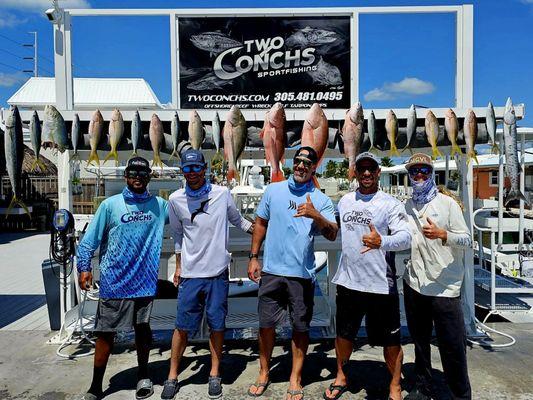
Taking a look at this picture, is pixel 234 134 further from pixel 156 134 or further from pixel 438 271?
pixel 438 271

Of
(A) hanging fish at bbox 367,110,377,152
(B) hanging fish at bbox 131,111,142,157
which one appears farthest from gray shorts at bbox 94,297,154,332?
(A) hanging fish at bbox 367,110,377,152

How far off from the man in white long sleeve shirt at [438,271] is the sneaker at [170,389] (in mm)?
1890

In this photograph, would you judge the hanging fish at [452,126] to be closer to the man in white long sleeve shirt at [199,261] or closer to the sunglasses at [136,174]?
the man in white long sleeve shirt at [199,261]

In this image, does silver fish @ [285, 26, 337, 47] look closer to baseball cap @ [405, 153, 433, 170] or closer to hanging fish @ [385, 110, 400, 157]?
hanging fish @ [385, 110, 400, 157]

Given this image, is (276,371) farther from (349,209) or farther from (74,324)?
(74,324)

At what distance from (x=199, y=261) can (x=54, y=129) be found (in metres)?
2.01

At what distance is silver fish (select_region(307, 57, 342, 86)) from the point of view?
522 centimetres

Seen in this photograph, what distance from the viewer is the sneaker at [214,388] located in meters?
3.46

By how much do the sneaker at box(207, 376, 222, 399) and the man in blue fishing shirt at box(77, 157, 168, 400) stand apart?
0.49 metres

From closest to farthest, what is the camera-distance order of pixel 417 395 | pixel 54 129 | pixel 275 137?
pixel 417 395
pixel 275 137
pixel 54 129

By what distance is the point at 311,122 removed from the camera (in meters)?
4.13

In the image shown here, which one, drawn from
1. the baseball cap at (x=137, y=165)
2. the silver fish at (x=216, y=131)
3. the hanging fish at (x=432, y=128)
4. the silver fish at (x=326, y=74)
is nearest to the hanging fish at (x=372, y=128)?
the hanging fish at (x=432, y=128)

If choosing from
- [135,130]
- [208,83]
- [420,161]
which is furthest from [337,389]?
[208,83]

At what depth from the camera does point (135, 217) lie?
343cm
